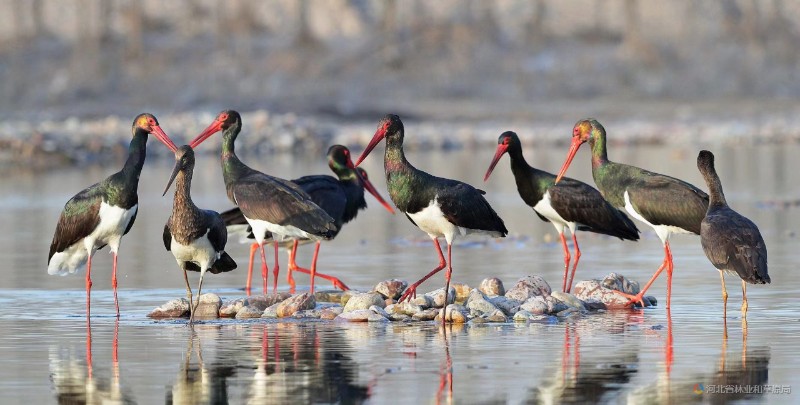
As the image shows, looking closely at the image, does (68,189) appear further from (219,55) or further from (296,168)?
(219,55)

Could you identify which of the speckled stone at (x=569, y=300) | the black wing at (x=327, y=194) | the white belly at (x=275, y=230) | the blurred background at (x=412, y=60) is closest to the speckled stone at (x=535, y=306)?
the speckled stone at (x=569, y=300)

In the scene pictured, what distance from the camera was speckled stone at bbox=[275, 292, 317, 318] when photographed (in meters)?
13.1

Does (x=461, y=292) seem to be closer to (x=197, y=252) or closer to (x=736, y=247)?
(x=197, y=252)

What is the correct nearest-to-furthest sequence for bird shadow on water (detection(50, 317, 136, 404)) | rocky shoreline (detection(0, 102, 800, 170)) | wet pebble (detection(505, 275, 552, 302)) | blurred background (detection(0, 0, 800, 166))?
bird shadow on water (detection(50, 317, 136, 404))
wet pebble (detection(505, 275, 552, 302))
rocky shoreline (detection(0, 102, 800, 170))
blurred background (detection(0, 0, 800, 166))

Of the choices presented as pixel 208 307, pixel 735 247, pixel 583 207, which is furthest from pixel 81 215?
pixel 735 247

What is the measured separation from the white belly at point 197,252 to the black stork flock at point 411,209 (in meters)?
0.01

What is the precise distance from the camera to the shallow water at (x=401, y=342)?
947 cm

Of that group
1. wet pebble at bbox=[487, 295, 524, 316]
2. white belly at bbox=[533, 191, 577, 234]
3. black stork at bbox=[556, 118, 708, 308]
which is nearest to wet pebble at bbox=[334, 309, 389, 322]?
wet pebble at bbox=[487, 295, 524, 316]

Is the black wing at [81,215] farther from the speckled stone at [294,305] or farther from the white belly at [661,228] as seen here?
the white belly at [661,228]

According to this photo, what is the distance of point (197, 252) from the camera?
43.2ft

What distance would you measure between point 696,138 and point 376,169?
16329 mm

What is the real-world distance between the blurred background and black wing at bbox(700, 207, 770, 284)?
1668 inches

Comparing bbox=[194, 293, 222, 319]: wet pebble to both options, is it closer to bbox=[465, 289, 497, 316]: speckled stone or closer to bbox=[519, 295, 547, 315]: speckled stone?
bbox=[465, 289, 497, 316]: speckled stone

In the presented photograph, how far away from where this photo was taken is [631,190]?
14.2 metres
